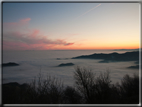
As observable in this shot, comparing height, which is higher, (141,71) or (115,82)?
(141,71)

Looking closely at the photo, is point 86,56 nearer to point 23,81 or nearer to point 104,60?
point 104,60

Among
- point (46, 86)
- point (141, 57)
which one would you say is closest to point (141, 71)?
point (141, 57)

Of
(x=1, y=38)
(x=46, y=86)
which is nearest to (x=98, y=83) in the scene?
(x=46, y=86)

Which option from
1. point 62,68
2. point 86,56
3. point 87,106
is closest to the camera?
point 87,106

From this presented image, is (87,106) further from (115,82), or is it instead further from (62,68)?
(62,68)

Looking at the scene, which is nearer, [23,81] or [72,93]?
[72,93]

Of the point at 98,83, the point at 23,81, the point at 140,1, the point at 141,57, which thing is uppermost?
the point at 140,1

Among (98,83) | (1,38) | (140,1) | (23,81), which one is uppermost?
(140,1)

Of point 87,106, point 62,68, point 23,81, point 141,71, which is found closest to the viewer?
point 87,106

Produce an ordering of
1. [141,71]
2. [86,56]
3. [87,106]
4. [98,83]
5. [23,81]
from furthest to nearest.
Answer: [86,56]
[23,81]
[98,83]
[141,71]
[87,106]
